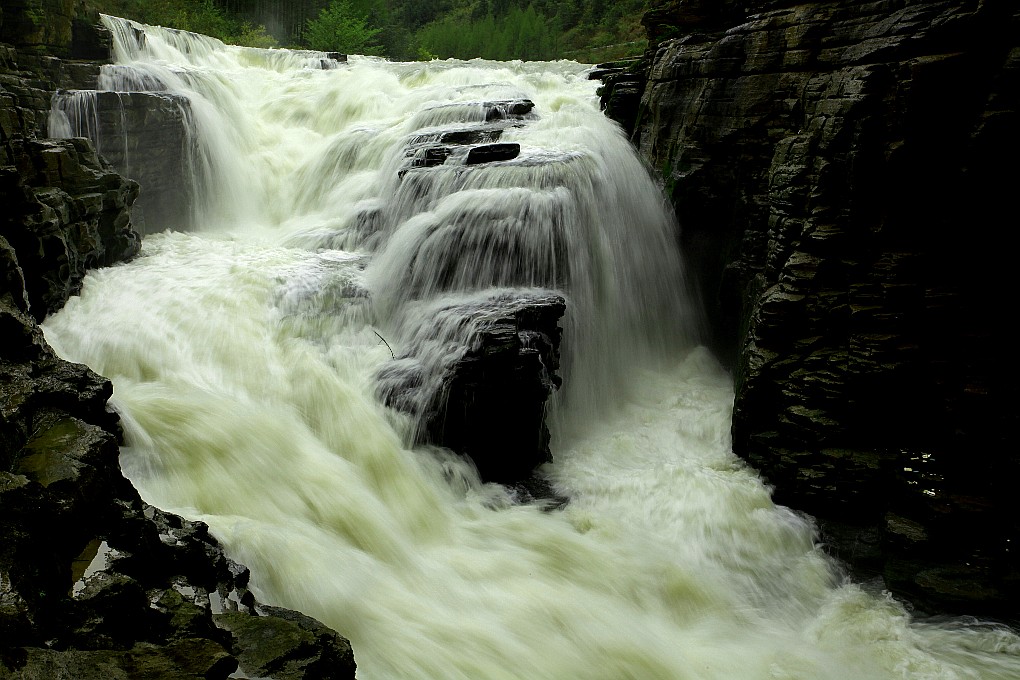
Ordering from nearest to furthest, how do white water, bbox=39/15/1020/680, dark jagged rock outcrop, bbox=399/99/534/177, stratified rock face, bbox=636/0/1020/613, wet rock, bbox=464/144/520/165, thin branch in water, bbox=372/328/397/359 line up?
1. white water, bbox=39/15/1020/680
2. stratified rock face, bbox=636/0/1020/613
3. thin branch in water, bbox=372/328/397/359
4. wet rock, bbox=464/144/520/165
5. dark jagged rock outcrop, bbox=399/99/534/177

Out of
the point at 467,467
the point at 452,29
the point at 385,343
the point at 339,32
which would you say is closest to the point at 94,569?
the point at 467,467

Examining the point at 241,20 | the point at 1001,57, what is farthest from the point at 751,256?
the point at 241,20

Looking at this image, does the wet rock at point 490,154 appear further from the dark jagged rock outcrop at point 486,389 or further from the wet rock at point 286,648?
A: the wet rock at point 286,648

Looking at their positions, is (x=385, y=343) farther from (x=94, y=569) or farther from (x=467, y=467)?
(x=94, y=569)

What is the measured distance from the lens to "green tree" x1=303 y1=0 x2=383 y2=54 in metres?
23.6

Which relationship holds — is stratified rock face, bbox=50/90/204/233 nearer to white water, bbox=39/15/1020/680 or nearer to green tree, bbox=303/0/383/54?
white water, bbox=39/15/1020/680

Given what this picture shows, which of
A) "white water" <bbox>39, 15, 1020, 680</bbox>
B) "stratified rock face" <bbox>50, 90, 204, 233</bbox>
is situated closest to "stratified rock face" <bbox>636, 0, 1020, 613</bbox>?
"white water" <bbox>39, 15, 1020, 680</bbox>

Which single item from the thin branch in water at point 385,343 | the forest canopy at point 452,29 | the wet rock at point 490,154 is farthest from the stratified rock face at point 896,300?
the forest canopy at point 452,29

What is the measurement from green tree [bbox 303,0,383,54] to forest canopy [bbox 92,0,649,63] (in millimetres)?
32

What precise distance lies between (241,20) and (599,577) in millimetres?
23908

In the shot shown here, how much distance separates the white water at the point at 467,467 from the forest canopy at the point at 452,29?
13.7 m

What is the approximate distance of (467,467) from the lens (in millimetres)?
5934

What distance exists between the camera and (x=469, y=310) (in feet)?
21.5

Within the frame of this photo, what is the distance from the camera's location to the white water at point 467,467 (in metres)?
4.22
